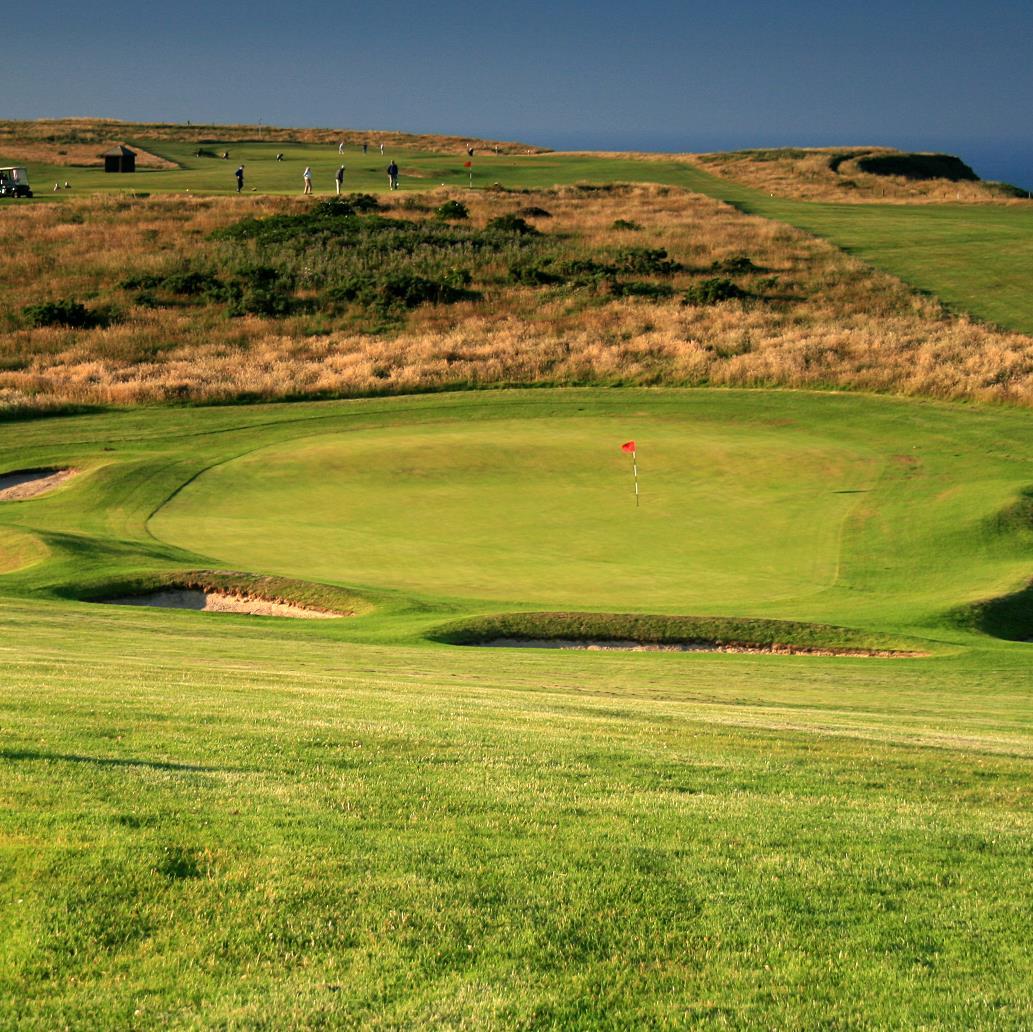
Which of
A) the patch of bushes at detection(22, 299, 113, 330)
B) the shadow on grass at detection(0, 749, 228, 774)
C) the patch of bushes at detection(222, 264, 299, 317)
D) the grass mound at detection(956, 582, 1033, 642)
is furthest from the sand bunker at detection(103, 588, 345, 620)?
the patch of bushes at detection(222, 264, 299, 317)

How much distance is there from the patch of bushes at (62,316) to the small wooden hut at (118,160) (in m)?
40.1

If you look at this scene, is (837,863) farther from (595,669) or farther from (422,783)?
(595,669)

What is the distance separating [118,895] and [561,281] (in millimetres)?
56169

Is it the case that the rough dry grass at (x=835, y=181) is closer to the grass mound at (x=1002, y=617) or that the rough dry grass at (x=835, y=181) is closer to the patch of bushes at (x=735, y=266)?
the patch of bushes at (x=735, y=266)

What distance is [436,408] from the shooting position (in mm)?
39969

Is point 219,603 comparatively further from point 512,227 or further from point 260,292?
point 512,227

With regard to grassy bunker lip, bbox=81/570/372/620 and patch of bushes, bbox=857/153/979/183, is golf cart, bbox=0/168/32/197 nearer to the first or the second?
patch of bushes, bbox=857/153/979/183

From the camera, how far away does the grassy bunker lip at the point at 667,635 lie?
19.5 metres

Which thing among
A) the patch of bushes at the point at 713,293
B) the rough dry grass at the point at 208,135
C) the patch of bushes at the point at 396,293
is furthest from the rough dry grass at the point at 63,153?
the patch of bushes at the point at 713,293

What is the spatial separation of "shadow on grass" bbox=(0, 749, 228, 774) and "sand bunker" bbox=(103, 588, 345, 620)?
1133 centimetres

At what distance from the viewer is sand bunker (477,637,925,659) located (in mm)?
19469

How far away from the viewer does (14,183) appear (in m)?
76.8

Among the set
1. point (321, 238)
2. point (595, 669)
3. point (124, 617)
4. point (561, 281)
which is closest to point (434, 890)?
point (595, 669)

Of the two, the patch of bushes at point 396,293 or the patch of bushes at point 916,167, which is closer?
the patch of bushes at point 396,293
